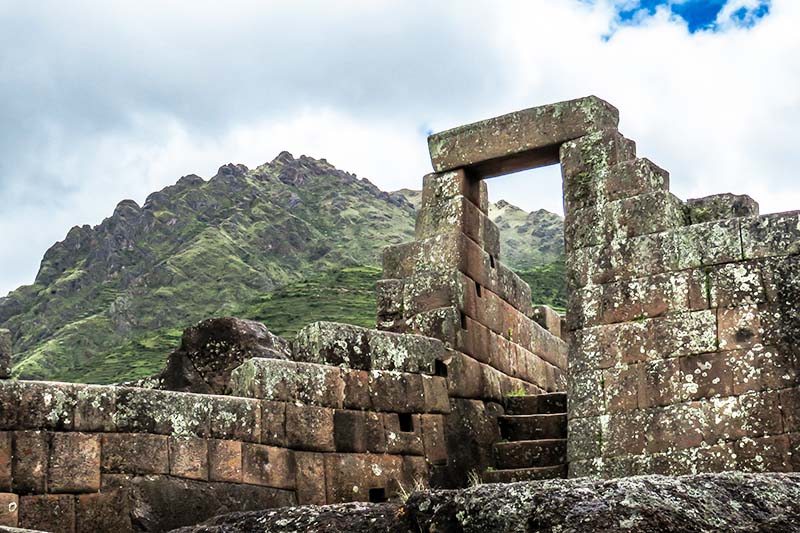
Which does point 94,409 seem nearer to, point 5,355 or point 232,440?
point 5,355

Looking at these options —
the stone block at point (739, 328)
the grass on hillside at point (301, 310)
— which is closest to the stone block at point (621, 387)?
the stone block at point (739, 328)

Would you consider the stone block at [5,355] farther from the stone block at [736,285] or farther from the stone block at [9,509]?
the stone block at [736,285]

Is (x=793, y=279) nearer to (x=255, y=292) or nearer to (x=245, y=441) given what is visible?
(x=245, y=441)

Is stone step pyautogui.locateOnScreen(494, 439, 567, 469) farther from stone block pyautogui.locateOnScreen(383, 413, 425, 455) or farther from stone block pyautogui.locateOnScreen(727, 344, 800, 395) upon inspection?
stone block pyautogui.locateOnScreen(727, 344, 800, 395)

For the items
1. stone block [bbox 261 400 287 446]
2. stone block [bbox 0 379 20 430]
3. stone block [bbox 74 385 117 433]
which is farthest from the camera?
stone block [bbox 261 400 287 446]

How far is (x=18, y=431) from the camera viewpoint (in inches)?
316

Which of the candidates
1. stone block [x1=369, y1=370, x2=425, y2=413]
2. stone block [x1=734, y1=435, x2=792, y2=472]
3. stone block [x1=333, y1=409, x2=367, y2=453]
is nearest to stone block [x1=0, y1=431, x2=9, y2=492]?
stone block [x1=333, y1=409, x2=367, y2=453]

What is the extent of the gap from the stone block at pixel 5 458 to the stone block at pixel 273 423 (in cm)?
252

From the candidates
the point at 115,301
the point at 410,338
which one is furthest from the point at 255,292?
the point at 410,338

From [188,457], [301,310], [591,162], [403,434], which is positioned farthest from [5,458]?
[301,310]

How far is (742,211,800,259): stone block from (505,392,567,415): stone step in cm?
383

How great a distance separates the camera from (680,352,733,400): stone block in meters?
10.6

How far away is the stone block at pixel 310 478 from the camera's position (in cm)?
995

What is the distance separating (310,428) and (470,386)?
3.26 metres
